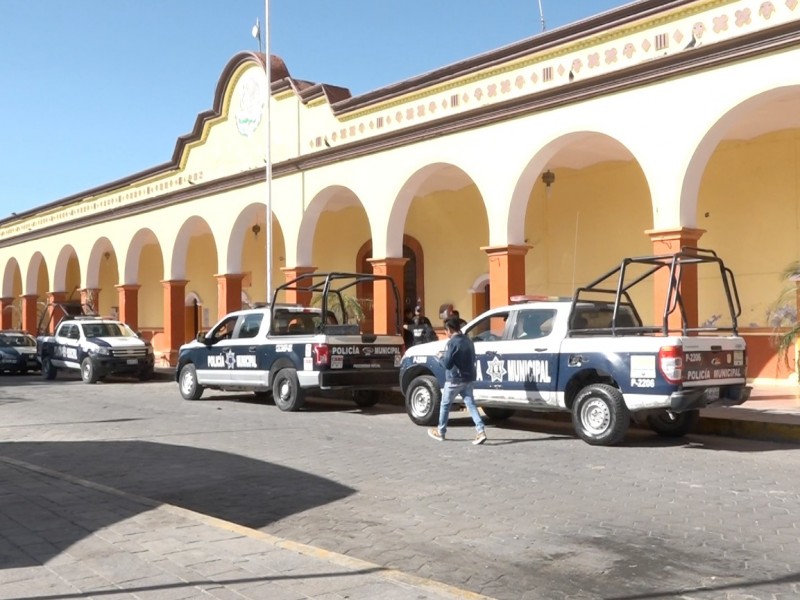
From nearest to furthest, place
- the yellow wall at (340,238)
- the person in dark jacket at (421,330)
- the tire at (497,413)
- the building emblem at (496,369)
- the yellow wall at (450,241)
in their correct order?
the building emblem at (496,369), the tire at (497,413), the person in dark jacket at (421,330), the yellow wall at (450,241), the yellow wall at (340,238)

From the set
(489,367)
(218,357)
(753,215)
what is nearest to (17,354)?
(218,357)

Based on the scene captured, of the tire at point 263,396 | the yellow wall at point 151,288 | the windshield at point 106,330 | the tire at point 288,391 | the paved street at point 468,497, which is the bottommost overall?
the paved street at point 468,497

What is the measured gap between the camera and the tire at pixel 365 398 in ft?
51.6

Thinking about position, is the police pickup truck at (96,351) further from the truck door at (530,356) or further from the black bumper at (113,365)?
the truck door at (530,356)

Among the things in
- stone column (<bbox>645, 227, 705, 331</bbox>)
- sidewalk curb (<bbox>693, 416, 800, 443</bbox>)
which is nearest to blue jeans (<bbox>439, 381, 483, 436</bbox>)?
sidewalk curb (<bbox>693, 416, 800, 443</bbox>)

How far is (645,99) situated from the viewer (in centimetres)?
1422

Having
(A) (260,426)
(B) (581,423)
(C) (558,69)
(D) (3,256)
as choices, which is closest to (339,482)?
(B) (581,423)

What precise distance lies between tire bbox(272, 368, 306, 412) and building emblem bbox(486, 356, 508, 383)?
13.0 feet

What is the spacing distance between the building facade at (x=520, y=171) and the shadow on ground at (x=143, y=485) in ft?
26.4

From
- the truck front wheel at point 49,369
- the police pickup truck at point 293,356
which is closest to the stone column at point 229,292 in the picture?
the truck front wheel at point 49,369

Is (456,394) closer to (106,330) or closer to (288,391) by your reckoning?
(288,391)

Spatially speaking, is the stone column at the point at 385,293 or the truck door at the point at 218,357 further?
the stone column at the point at 385,293

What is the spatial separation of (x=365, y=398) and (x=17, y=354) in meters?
15.4

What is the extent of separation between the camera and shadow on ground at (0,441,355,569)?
6430 mm
